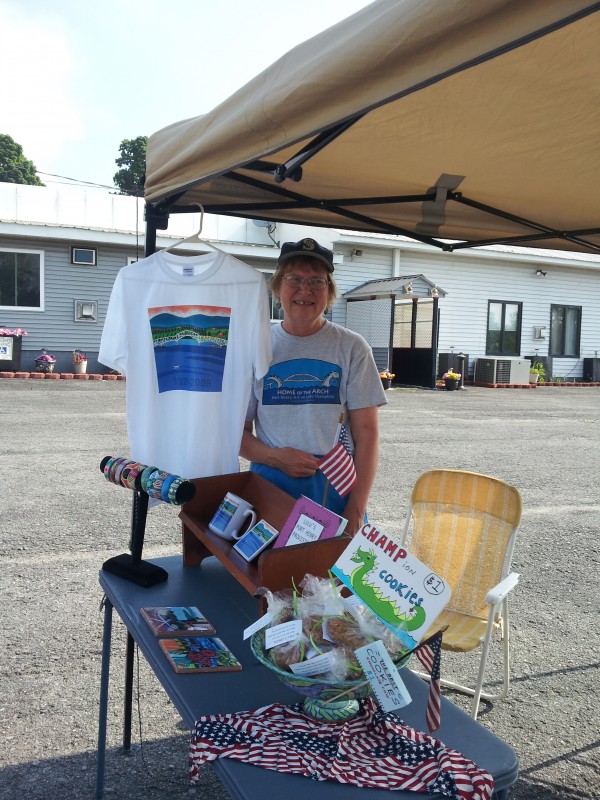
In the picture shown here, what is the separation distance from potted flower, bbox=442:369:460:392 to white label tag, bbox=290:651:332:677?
1740cm

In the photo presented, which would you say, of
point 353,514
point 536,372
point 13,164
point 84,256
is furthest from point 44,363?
point 13,164

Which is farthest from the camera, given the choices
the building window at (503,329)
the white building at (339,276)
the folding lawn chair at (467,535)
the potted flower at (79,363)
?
the building window at (503,329)

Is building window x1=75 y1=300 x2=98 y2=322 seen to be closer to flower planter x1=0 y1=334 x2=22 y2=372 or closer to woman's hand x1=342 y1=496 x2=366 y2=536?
flower planter x1=0 y1=334 x2=22 y2=372

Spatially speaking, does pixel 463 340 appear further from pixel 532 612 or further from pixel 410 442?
pixel 532 612

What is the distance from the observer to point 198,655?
1769 millimetres

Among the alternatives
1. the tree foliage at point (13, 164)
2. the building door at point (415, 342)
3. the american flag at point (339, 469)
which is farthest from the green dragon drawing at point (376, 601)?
the tree foliage at point (13, 164)

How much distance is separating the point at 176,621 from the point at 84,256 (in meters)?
15.9

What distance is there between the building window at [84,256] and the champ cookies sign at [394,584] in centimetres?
1635

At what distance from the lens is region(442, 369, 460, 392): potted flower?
18297mm

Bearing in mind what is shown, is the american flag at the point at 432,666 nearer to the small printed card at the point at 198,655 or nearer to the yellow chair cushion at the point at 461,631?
the small printed card at the point at 198,655

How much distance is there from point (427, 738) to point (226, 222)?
1747 centimetres

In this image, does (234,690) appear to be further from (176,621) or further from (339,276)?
(339,276)

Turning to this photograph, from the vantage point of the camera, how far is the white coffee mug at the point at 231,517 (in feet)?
7.55

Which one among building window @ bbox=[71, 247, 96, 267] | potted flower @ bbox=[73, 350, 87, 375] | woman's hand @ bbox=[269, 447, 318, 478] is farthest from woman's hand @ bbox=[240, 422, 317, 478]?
building window @ bbox=[71, 247, 96, 267]
